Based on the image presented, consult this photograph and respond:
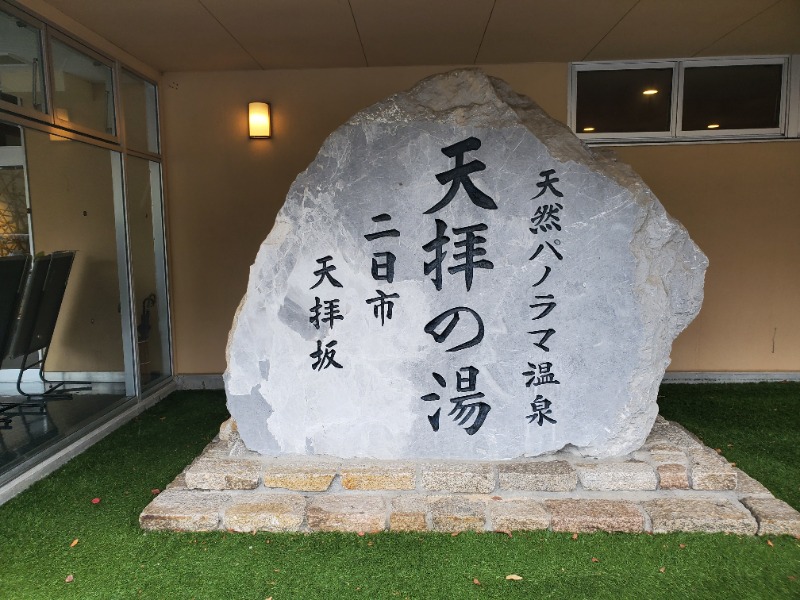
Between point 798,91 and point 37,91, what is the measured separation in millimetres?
5831

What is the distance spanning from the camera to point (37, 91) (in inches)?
127

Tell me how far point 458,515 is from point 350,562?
55cm

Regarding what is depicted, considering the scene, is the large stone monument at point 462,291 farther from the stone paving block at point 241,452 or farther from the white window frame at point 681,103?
the white window frame at point 681,103

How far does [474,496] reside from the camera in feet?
8.76

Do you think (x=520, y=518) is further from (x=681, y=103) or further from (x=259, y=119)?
(x=681, y=103)

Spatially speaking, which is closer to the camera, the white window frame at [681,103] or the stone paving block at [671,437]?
the stone paving block at [671,437]

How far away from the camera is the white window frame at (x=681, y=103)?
15.0 ft

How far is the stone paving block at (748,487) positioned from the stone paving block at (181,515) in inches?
103

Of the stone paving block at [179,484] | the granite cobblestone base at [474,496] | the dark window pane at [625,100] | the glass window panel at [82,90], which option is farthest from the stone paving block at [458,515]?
the dark window pane at [625,100]

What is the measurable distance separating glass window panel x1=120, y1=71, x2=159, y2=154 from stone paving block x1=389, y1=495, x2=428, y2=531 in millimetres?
3520

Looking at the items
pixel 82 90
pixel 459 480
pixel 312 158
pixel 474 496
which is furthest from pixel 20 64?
pixel 474 496

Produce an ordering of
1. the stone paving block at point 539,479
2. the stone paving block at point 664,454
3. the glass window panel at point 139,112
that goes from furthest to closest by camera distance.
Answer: the glass window panel at point 139,112 < the stone paving block at point 664,454 < the stone paving block at point 539,479

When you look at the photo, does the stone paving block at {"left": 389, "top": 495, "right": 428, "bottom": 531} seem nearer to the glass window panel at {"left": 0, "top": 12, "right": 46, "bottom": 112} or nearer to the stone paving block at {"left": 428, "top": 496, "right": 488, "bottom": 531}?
the stone paving block at {"left": 428, "top": 496, "right": 488, "bottom": 531}

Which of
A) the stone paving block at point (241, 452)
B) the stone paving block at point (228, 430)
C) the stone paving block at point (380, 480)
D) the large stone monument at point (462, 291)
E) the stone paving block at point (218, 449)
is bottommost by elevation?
the stone paving block at point (380, 480)
